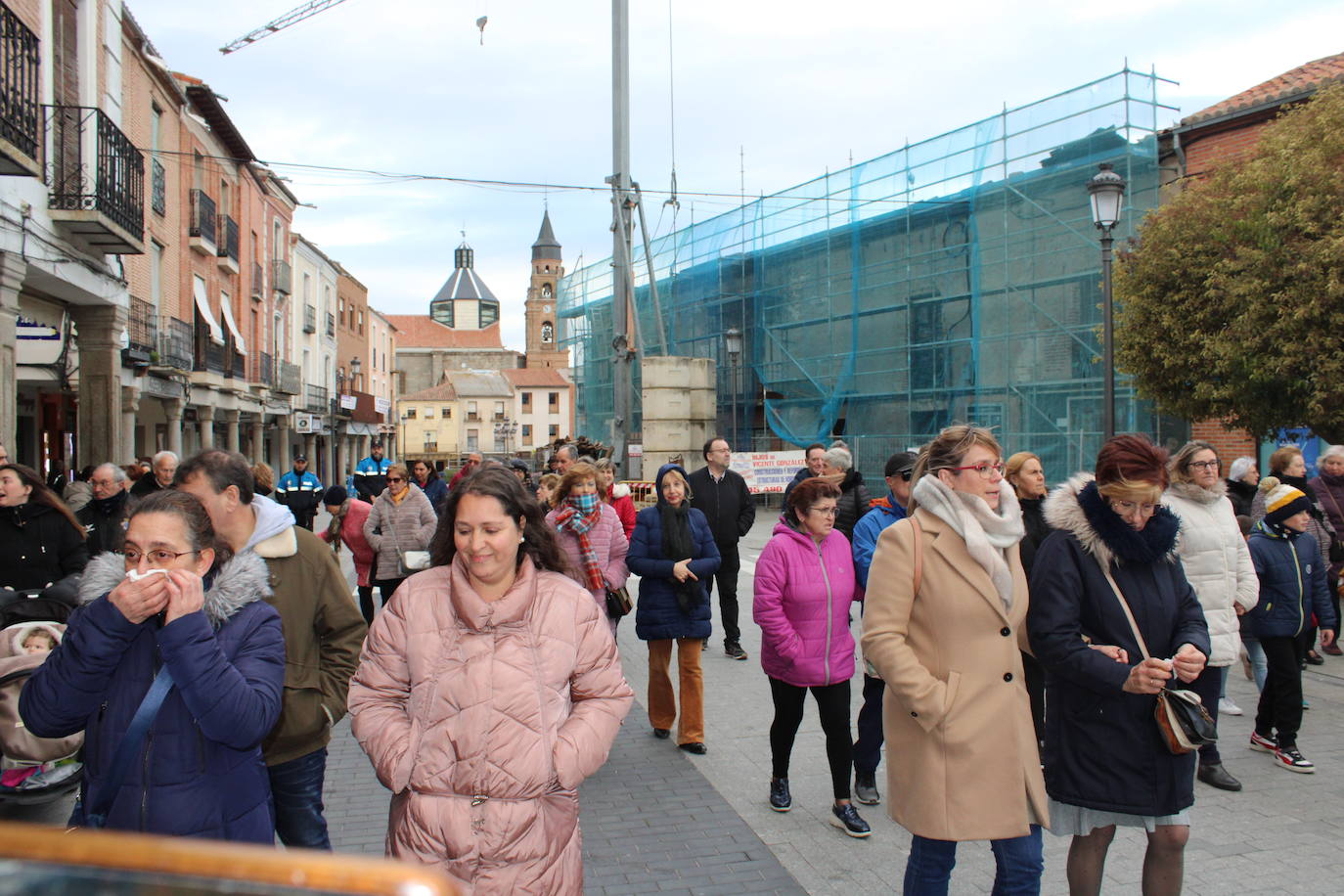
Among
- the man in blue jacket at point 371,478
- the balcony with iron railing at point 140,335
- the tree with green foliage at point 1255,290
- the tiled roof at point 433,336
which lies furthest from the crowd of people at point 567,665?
the tiled roof at point 433,336

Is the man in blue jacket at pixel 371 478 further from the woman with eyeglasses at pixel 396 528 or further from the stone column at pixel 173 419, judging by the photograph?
the stone column at pixel 173 419

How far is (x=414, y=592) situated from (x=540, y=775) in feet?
1.99

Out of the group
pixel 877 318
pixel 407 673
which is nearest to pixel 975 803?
pixel 407 673

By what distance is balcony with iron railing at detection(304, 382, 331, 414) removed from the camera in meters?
37.6

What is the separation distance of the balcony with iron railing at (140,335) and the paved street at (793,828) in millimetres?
11982

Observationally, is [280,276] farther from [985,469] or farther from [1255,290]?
[985,469]

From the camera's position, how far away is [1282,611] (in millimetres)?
5707

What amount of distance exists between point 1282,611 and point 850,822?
297cm

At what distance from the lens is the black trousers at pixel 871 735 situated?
5113 millimetres

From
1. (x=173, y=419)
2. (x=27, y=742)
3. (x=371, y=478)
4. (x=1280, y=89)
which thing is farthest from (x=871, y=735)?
(x=173, y=419)

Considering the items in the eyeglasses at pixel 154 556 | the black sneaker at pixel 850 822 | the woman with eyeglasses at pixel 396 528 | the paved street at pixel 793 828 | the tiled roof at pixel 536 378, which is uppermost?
the tiled roof at pixel 536 378

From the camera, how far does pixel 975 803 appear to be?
3.12m

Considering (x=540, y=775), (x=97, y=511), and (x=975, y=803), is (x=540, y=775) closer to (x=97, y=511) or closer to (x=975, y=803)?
(x=975, y=803)

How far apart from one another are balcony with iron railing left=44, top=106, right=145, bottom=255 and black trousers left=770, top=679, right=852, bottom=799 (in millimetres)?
10392
